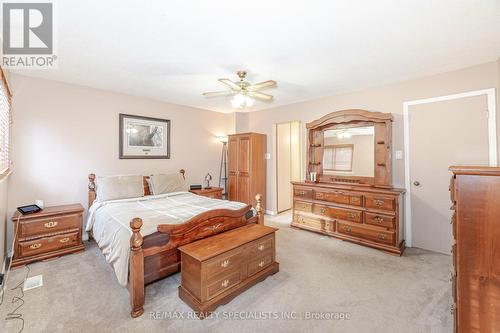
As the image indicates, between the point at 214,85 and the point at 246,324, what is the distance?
3175 mm

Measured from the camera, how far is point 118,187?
3.50 metres

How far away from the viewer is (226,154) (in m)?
5.63

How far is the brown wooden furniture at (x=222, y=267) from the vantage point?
6.23 ft

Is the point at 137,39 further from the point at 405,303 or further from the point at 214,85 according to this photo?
the point at 405,303

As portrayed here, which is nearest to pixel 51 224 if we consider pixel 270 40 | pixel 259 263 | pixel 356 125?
pixel 259 263

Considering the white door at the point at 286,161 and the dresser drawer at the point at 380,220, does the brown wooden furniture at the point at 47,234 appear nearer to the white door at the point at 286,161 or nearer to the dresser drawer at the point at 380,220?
the white door at the point at 286,161

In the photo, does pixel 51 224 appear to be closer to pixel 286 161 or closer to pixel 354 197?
pixel 354 197

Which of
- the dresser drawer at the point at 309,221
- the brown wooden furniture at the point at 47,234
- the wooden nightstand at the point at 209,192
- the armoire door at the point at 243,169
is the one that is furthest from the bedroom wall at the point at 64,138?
the dresser drawer at the point at 309,221

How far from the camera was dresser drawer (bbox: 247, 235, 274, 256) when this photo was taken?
231cm

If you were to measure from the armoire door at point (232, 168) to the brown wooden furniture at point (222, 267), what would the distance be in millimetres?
2696

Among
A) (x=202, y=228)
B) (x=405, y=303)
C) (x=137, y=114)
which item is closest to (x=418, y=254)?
(x=405, y=303)

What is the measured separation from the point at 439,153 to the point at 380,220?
122 centimetres

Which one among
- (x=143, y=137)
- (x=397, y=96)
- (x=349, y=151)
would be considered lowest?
(x=349, y=151)

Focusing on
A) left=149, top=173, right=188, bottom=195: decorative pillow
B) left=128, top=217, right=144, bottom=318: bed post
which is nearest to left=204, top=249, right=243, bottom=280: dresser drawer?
left=128, top=217, right=144, bottom=318: bed post
